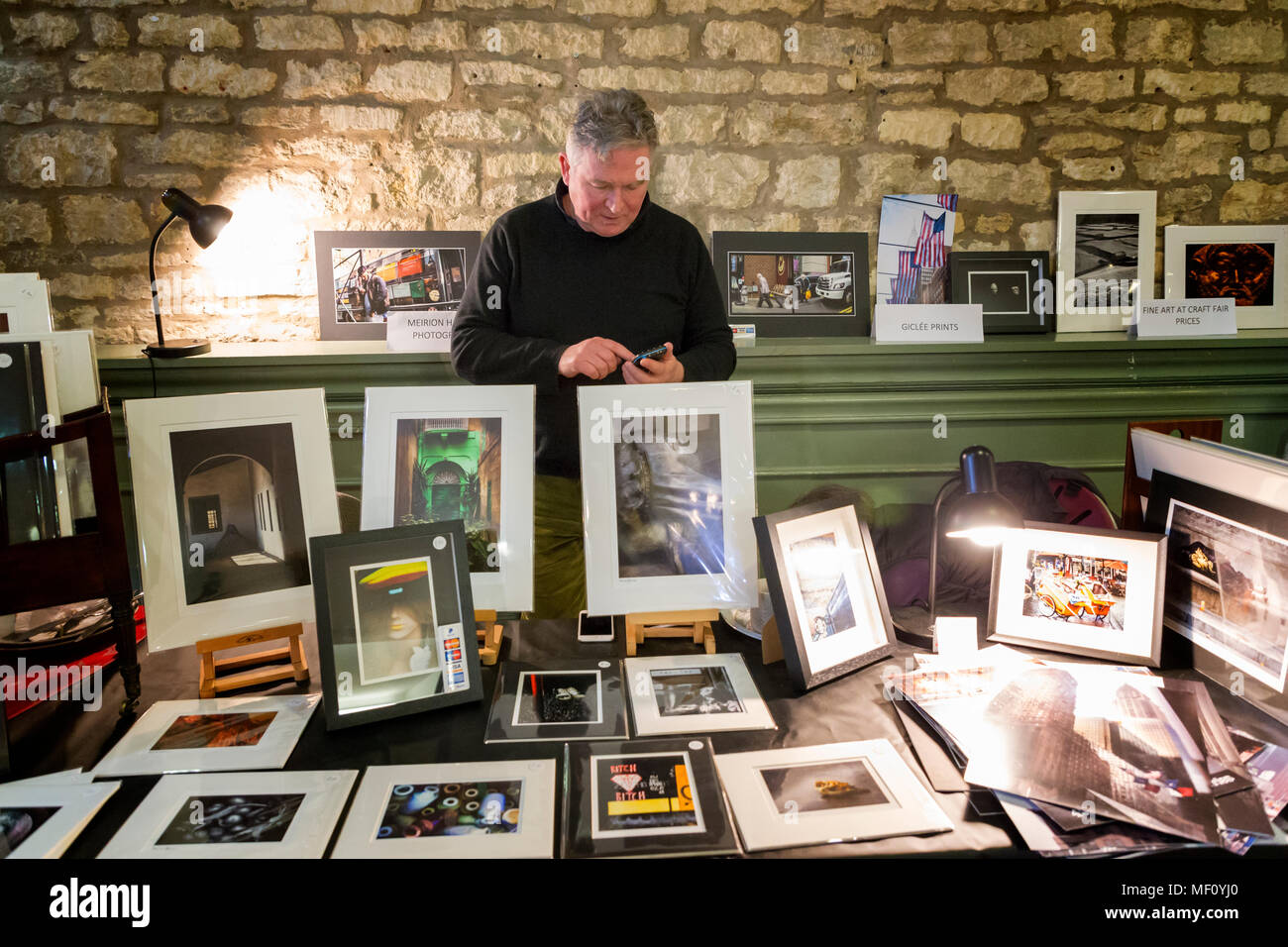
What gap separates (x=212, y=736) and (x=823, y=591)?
110cm

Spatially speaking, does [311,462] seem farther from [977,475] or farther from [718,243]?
[718,243]

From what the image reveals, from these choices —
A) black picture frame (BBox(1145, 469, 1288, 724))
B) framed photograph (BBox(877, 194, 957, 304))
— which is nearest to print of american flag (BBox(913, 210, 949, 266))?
framed photograph (BBox(877, 194, 957, 304))

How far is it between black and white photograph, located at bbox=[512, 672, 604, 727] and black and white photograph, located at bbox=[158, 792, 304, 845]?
38 centimetres

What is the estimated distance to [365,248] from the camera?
9.66 feet

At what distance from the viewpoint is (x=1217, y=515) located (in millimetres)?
1434

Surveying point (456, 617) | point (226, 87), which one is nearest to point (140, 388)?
point (226, 87)

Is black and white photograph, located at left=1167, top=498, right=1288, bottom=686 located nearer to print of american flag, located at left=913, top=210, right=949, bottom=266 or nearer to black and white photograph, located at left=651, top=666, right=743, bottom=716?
black and white photograph, located at left=651, top=666, right=743, bottom=716

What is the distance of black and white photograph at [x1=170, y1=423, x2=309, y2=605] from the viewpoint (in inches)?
57.2

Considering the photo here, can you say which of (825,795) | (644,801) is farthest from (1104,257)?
(644,801)

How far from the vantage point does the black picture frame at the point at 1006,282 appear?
123 inches

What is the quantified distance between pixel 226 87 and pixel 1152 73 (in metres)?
3.59

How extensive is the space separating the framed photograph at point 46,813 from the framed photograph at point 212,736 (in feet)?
0.17

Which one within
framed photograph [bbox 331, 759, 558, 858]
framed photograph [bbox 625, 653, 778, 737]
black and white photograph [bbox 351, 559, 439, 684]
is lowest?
framed photograph [bbox 331, 759, 558, 858]
